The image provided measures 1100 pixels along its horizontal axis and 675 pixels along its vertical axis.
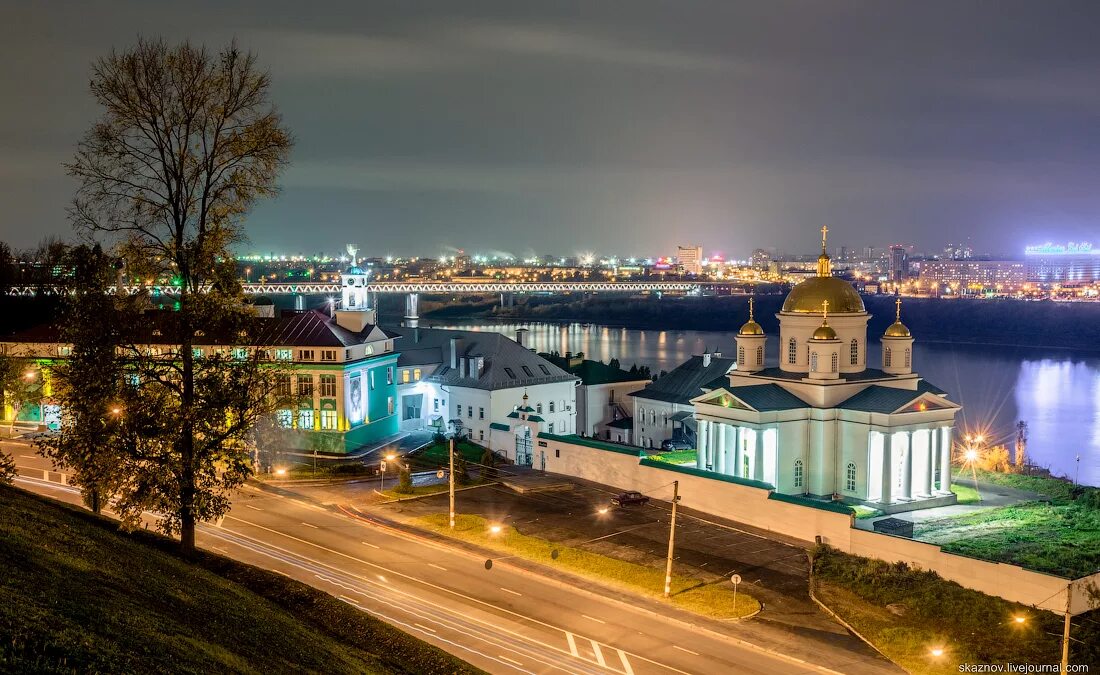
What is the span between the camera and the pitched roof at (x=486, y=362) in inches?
2125

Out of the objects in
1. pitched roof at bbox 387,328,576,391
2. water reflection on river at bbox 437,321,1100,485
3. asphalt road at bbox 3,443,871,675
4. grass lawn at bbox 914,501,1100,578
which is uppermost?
pitched roof at bbox 387,328,576,391

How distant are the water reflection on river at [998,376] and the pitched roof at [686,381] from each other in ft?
71.0

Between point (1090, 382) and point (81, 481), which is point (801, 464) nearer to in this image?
point (81, 481)

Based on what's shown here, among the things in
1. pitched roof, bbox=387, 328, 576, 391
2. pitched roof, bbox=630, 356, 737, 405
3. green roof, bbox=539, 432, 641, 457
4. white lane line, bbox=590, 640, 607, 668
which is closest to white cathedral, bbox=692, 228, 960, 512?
green roof, bbox=539, 432, 641, 457

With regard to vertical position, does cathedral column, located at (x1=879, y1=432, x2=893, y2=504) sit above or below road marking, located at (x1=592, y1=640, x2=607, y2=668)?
above

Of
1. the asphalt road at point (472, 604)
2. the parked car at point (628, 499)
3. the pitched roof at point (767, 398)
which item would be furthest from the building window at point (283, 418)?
the pitched roof at point (767, 398)

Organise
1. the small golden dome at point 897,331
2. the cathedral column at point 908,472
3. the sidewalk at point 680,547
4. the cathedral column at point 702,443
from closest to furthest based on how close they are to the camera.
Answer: the sidewalk at point 680,547 < the cathedral column at point 908,472 < the cathedral column at point 702,443 < the small golden dome at point 897,331

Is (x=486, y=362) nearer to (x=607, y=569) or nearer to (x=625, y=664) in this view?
(x=607, y=569)

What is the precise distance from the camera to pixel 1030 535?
3050 centimetres

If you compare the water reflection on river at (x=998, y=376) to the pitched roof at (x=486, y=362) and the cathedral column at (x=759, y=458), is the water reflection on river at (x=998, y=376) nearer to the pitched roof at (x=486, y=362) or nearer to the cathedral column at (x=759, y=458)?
the cathedral column at (x=759, y=458)

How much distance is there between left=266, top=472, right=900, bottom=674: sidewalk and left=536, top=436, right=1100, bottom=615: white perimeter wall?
28.9 inches

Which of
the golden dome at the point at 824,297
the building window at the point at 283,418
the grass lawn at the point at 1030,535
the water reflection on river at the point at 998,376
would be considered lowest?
the water reflection on river at the point at 998,376

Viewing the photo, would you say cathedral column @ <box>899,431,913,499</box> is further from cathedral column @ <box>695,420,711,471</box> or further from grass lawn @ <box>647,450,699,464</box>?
grass lawn @ <box>647,450,699,464</box>

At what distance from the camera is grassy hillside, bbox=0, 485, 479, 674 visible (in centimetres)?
1154
